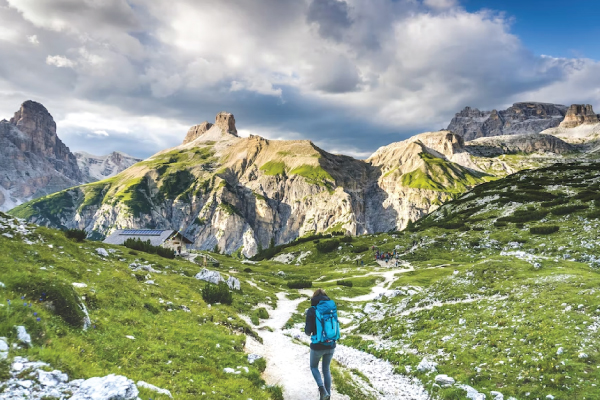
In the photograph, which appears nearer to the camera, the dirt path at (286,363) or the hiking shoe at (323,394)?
the hiking shoe at (323,394)

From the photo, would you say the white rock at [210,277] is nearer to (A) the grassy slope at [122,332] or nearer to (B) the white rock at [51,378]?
(A) the grassy slope at [122,332]

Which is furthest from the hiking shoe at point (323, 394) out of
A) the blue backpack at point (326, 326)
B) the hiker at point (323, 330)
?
the blue backpack at point (326, 326)

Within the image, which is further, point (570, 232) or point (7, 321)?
point (570, 232)

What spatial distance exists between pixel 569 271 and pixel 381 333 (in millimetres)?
17786

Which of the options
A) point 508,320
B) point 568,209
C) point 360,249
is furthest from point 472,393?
point 360,249

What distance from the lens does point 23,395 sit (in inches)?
283

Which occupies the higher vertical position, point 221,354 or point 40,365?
point 40,365

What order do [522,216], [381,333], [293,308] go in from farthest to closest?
[522,216]
[293,308]
[381,333]

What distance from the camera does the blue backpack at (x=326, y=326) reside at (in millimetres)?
12414

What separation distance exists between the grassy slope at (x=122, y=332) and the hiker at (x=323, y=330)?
8.33 ft

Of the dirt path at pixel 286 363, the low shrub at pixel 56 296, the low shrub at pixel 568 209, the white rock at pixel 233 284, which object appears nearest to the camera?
the low shrub at pixel 56 296

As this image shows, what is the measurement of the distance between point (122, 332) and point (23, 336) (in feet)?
17.1

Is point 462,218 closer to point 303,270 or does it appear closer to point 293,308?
point 303,270

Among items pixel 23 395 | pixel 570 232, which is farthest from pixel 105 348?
pixel 570 232
